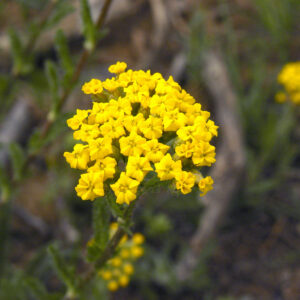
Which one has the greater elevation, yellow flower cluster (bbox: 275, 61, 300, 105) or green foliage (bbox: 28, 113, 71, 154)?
yellow flower cluster (bbox: 275, 61, 300, 105)

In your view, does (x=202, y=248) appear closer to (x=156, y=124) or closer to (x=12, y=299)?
(x=12, y=299)

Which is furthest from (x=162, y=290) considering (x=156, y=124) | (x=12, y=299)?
(x=156, y=124)

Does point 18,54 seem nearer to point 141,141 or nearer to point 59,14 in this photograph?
point 59,14

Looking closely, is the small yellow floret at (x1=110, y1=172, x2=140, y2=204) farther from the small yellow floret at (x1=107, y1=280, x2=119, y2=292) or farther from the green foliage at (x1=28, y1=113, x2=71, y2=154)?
the small yellow floret at (x1=107, y1=280, x2=119, y2=292)

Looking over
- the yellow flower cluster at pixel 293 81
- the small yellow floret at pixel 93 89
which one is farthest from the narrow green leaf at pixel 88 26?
the yellow flower cluster at pixel 293 81

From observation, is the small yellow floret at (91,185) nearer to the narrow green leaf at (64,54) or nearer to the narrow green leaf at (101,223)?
the narrow green leaf at (101,223)

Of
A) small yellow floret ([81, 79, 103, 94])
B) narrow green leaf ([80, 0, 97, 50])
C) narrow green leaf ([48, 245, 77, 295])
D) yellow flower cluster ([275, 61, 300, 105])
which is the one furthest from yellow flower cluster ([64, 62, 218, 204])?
yellow flower cluster ([275, 61, 300, 105])

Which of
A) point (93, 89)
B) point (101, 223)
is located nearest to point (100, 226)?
point (101, 223)
